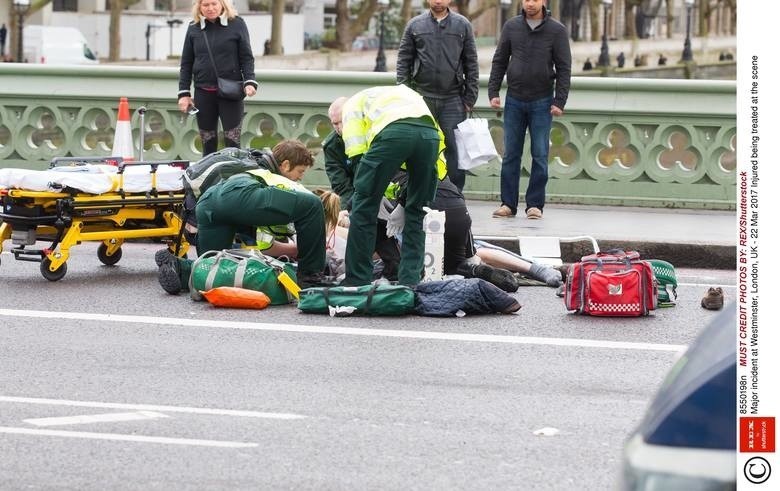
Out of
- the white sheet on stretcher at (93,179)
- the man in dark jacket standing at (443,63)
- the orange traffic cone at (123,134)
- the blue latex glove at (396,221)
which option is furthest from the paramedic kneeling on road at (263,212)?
the orange traffic cone at (123,134)

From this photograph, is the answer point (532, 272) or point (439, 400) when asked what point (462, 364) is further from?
point (532, 272)

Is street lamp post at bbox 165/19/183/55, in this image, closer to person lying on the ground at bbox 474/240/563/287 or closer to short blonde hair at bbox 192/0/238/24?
short blonde hair at bbox 192/0/238/24

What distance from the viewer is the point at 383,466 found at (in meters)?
5.48

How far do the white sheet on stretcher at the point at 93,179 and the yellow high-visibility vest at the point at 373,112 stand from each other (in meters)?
1.65

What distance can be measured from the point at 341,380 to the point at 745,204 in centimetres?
455

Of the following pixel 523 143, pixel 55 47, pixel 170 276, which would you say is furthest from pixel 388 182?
pixel 55 47

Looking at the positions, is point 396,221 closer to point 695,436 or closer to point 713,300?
point 713,300

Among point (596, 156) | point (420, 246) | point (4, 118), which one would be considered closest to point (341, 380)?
point (420, 246)

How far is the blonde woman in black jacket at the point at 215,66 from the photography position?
1228 cm

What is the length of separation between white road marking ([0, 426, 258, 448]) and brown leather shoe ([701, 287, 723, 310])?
4367 mm

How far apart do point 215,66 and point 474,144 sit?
222 cm

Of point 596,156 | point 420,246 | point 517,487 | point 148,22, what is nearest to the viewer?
point 517,487

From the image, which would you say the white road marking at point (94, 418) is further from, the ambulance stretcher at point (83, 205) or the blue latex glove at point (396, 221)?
the ambulance stretcher at point (83, 205)

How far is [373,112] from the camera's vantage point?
362 inches
